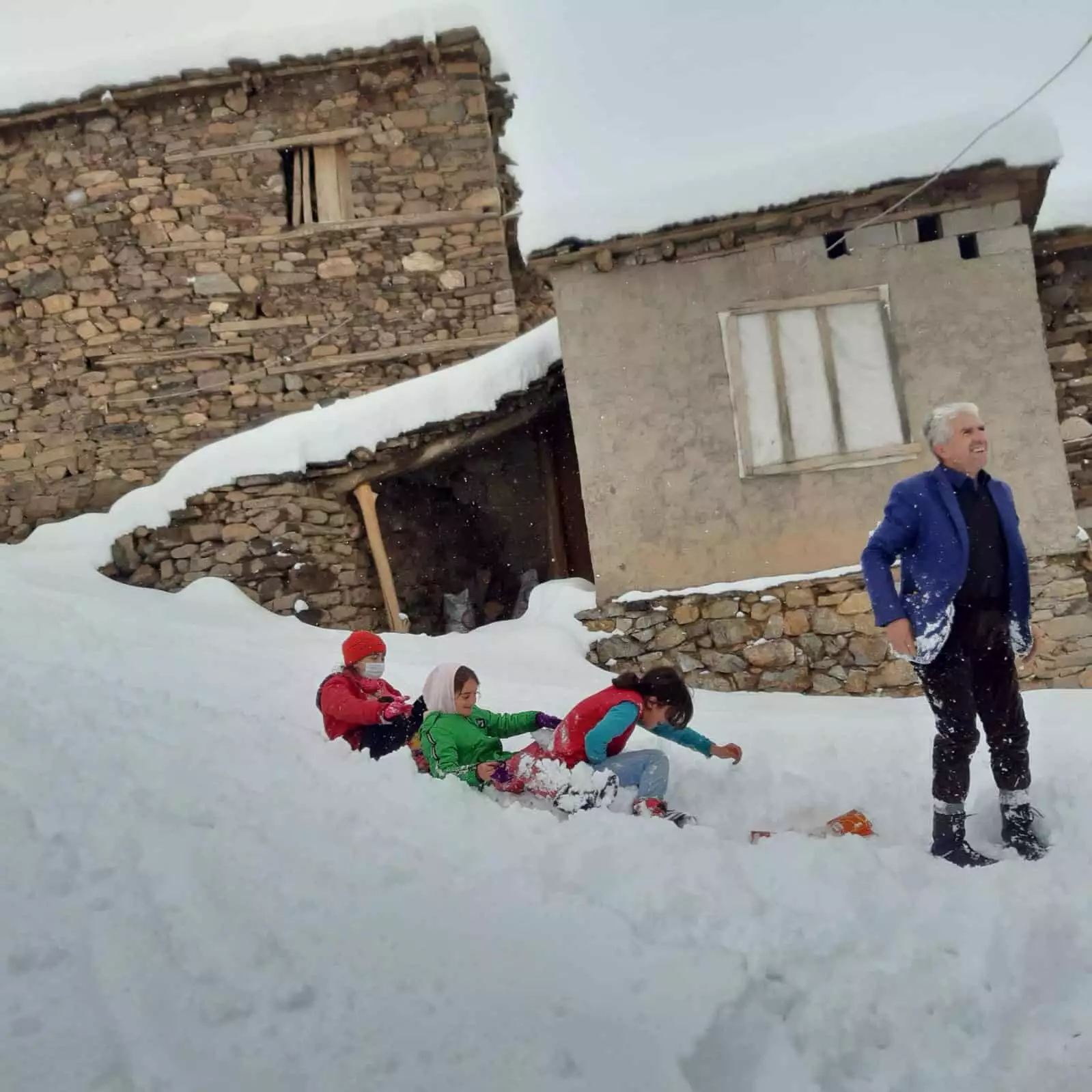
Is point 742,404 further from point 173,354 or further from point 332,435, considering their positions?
point 173,354

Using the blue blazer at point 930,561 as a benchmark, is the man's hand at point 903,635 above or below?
below

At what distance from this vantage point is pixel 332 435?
891 centimetres

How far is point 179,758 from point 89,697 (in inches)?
53.2

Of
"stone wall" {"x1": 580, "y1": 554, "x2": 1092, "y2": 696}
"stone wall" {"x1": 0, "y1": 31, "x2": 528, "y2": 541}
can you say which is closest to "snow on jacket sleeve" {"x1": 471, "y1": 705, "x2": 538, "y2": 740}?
"stone wall" {"x1": 580, "y1": 554, "x2": 1092, "y2": 696}

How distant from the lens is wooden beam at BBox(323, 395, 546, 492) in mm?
8938

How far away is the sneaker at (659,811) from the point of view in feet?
11.3

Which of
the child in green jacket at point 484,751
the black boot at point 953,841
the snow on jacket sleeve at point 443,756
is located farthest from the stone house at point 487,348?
the black boot at point 953,841

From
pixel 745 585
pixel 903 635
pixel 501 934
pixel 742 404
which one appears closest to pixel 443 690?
pixel 501 934

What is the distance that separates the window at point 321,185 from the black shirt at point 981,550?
9.43 metres

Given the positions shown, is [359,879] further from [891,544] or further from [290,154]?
[290,154]

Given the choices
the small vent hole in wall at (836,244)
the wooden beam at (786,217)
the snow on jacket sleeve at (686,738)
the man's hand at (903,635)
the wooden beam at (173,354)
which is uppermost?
the wooden beam at (173,354)

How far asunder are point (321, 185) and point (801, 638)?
7.84 meters

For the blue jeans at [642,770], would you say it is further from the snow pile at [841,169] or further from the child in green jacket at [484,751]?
the snow pile at [841,169]

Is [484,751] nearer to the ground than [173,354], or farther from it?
nearer to the ground
